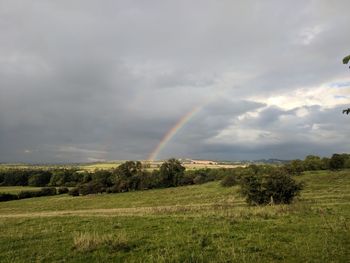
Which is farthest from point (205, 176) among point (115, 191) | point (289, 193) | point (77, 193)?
point (289, 193)

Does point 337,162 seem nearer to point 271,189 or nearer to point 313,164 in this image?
point 313,164

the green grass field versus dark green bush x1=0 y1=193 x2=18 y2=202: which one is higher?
the green grass field

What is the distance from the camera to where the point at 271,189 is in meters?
30.9

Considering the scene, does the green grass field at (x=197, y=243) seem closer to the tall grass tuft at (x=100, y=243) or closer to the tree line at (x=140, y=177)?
the tall grass tuft at (x=100, y=243)

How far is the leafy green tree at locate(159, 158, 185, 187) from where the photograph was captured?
11326 cm

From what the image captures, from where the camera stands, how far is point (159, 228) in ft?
49.1

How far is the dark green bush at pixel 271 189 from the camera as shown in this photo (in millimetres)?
30594

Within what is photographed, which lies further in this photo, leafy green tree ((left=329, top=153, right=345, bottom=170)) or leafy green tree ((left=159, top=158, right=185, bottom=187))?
leafy green tree ((left=159, top=158, right=185, bottom=187))

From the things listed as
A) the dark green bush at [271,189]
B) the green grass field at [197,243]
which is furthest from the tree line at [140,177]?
the green grass field at [197,243]

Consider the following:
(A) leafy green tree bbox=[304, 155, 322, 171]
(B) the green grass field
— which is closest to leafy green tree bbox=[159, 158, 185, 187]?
(A) leafy green tree bbox=[304, 155, 322, 171]

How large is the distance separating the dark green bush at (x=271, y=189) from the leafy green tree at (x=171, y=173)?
269 ft

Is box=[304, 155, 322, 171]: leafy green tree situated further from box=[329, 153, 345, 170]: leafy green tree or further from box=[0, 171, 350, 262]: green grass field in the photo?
box=[0, 171, 350, 262]: green grass field

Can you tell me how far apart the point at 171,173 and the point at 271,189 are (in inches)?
3376

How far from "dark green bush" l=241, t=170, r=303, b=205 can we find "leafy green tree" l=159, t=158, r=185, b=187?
82.1 metres
